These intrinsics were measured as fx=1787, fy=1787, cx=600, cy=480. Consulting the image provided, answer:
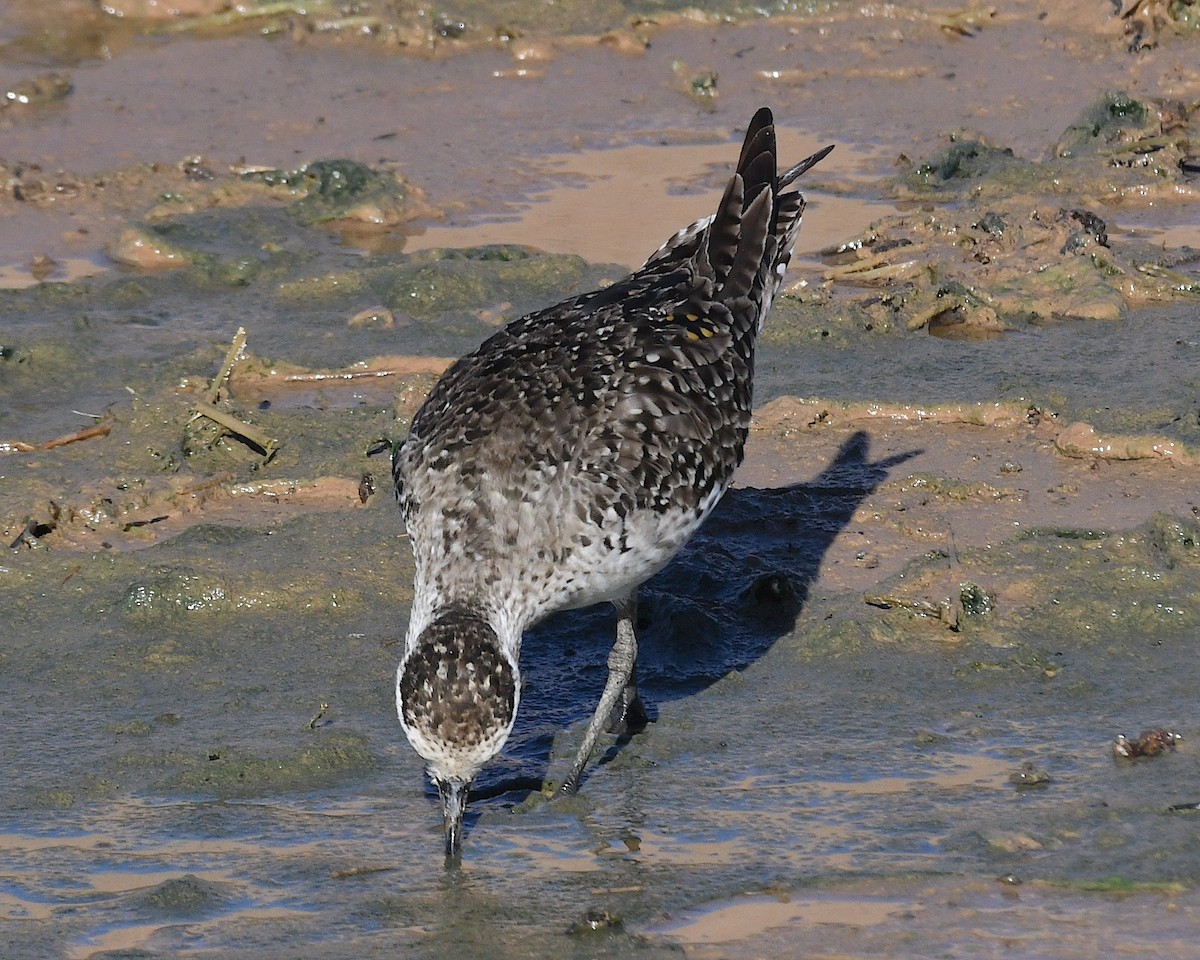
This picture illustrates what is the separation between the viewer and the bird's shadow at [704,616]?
7.55 meters

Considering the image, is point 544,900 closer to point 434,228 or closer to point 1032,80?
point 434,228

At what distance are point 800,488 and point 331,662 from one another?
2.60 meters

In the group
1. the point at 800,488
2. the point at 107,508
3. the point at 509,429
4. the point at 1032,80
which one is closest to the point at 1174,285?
the point at 800,488

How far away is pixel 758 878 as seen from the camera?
6066mm

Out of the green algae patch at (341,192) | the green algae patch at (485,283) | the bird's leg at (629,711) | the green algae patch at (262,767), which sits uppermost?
the green algae patch at (341,192)

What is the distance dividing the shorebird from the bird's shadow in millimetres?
324

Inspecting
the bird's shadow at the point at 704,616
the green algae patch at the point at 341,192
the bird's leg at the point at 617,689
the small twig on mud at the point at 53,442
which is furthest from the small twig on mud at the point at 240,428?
the green algae patch at the point at 341,192

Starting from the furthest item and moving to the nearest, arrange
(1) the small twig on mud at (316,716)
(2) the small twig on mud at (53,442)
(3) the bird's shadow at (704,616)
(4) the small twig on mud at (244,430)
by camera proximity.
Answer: (2) the small twig on mud at (53,442), (4) the small twig on mud at (244,430), (3) the bird's shadow at (704,616), (1) the small twig on mud at (316,716)

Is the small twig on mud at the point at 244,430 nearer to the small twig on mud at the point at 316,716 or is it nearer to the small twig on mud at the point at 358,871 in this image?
the small twig on mud at the point at 316,716

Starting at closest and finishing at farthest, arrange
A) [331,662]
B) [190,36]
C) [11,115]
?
[331,662] < [11,115] < [190,36]

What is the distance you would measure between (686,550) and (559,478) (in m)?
2.04

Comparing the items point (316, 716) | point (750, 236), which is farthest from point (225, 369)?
point (750, 236)

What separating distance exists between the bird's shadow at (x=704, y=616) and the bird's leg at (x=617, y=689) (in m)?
0.14

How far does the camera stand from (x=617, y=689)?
719 centimetres
